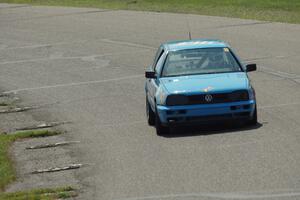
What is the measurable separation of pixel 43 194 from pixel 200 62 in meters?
5.37

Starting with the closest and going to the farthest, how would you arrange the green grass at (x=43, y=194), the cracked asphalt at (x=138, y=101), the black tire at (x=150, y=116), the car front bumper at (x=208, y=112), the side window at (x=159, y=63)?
the green grass at (x=43, y=194), the cracked asphalt at (x=138, y=101), the car front bumper at (x=208, y=112), the black tire at (x=150, y=116), the side window at (x=159, y=63)

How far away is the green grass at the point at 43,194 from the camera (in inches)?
520

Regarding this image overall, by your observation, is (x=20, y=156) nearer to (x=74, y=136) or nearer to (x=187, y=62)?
(x=74, y=136)

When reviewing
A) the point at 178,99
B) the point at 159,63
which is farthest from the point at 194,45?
the point at 178,99

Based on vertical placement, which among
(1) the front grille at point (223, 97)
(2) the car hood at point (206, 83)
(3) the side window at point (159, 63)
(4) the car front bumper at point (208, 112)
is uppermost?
(3) the side window at point (159, 63)

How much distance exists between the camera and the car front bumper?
16.7 m

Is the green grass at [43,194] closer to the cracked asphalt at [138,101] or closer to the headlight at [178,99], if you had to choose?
the cracked asphalt at [138,101]

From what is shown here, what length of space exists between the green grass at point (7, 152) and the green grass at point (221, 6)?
54.7 feet

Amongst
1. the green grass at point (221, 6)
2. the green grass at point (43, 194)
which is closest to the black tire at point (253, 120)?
the green grass at point (43, 194)

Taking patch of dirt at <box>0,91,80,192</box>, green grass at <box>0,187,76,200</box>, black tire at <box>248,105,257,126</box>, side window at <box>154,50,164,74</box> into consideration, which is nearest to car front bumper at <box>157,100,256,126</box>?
black tire at <box>248,105,257,126</box>

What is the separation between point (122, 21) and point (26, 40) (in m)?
3.95

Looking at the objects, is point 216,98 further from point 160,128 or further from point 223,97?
point 160,128

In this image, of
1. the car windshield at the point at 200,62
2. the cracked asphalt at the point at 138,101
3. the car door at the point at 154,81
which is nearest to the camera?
the cracked asphalt at the point at 138,101

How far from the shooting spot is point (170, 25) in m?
35.0
